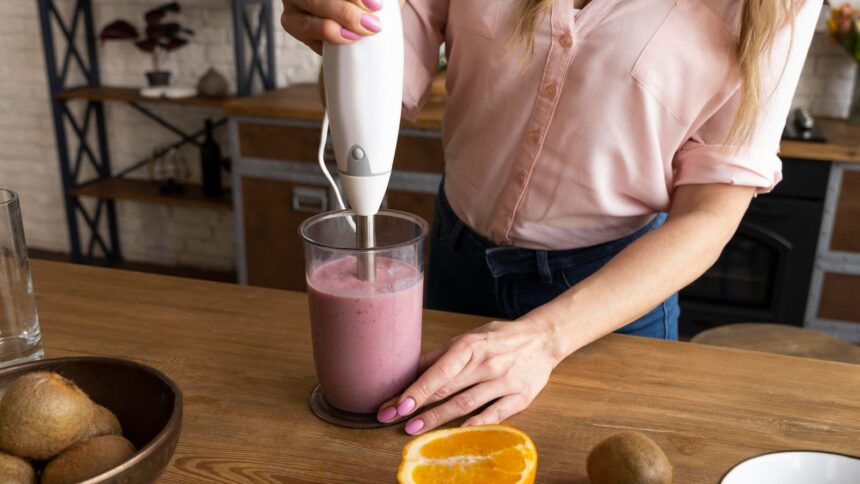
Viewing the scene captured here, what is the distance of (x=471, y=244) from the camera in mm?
1242

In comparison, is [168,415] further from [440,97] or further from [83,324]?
[440,97]

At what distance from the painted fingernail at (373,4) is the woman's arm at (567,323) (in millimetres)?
355

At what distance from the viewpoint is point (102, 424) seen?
2.05 ft

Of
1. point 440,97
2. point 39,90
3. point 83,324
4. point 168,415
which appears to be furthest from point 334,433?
point 39,90

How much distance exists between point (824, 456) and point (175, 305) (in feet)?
2.64

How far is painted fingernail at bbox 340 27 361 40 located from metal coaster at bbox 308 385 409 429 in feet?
1.24

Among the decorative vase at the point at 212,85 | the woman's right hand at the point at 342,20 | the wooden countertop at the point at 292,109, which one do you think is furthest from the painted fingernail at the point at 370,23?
the decorative vase at the point at 212,85

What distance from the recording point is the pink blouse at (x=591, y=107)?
1.01m

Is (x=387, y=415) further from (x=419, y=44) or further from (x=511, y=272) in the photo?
(x=419, y=44)

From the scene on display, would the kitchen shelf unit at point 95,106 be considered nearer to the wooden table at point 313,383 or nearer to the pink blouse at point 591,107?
the pink blouse at point 591,107

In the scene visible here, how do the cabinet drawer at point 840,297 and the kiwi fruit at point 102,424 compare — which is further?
the cabinet drawer at point 840,297

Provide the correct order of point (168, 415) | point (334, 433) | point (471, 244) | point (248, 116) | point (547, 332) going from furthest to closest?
point (248, 116)
point (471, 244)
point (547, 332)
point (334, 433)
point (168, 415)

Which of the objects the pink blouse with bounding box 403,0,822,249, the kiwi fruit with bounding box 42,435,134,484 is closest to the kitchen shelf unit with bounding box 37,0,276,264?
the pink blouse with bounding box 403,0,822,249

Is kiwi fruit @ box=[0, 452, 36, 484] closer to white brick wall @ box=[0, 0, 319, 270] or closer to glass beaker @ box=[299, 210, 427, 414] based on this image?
glass beaker @ box=[299, 210, 427, 414]
